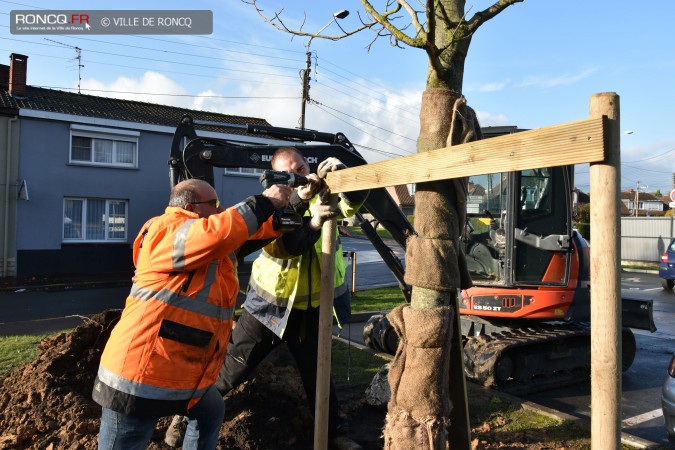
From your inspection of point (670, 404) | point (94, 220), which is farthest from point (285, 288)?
point (94, 220)

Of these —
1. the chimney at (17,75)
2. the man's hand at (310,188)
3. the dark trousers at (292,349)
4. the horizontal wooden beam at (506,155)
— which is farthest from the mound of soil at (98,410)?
the chimney at (17,75)

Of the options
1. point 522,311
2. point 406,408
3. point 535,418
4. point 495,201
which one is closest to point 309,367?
point 406,408

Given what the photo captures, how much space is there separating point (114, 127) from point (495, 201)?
15662mm

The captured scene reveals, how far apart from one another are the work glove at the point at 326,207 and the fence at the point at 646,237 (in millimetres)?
25960

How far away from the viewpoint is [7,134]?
1683 centimetres

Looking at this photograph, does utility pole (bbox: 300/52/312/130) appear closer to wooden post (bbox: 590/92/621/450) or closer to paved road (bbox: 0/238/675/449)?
paved road (bbox: 0/238/675/449)

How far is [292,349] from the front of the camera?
Result: 12.9 feet

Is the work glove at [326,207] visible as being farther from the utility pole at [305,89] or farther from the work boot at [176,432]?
the utility pole at [305,89]

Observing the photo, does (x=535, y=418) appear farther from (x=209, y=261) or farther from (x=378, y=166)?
(x=209, y=261)

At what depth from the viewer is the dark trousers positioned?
12.6 feet

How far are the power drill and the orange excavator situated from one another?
260cm

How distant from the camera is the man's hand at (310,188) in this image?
3309 millimetres

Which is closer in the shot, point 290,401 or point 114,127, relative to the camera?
point 290,401

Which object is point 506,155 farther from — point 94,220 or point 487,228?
point 94,220
